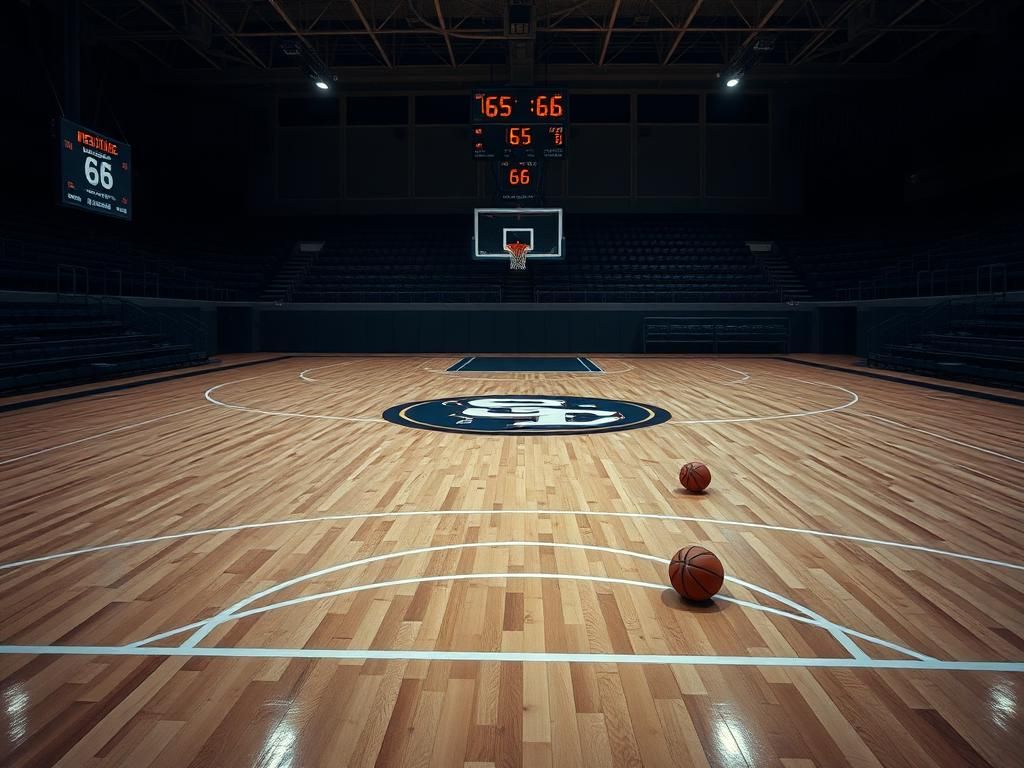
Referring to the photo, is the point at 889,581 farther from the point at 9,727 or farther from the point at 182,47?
the point at 182,47

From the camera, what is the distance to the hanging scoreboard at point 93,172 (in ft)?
39.0

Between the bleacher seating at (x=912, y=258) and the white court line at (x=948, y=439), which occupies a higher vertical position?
the bleacher seating at (x=912, y=258)

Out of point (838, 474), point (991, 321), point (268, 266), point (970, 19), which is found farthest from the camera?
point (268, 266)

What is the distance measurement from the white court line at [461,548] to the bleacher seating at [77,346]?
27.8 ft

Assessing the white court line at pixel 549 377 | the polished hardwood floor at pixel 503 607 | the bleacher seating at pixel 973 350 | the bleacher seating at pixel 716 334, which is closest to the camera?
the polished hardwood floor at pixel 503 607

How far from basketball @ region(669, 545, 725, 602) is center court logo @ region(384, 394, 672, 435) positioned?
4258mm

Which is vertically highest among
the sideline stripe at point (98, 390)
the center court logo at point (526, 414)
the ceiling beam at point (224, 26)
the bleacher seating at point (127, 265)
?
the ceiling beam at point (224, 26)

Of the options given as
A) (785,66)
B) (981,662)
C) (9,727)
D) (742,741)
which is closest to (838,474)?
(981,662)

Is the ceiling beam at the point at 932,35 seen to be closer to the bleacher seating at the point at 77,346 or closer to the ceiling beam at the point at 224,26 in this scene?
the ceiling beam at the point at 224,26

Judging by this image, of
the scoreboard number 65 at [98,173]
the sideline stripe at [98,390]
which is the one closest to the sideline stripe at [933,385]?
the sideline stripe at [98,390]

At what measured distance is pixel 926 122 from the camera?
19.8m

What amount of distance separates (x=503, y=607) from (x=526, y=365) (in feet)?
43.0

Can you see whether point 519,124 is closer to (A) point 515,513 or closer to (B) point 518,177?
(B) point 518,177

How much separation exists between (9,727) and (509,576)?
197 centimetres
